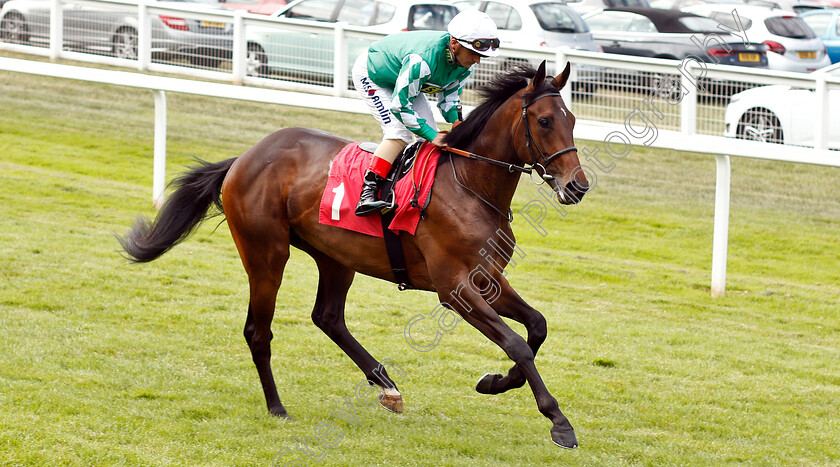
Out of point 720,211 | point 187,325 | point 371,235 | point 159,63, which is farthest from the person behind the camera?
point 159,63

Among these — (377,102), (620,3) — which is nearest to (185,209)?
(377,102)

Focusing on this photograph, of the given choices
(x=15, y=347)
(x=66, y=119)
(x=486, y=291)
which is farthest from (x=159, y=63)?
(x=486, y=291)

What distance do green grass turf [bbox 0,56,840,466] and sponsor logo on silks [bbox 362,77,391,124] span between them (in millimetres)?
1574

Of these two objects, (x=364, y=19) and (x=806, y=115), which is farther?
(x=364, y=19)

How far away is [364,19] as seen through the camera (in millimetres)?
→ 14602

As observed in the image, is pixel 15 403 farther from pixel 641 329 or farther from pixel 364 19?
pixel 364 19

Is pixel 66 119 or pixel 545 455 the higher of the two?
pixel 545 455

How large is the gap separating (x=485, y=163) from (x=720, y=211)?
11.3ft

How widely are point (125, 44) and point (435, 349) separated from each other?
6.40m

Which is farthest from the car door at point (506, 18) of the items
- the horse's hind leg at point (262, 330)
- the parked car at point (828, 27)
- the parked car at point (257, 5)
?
the horse's hind leg at point (262, 330)

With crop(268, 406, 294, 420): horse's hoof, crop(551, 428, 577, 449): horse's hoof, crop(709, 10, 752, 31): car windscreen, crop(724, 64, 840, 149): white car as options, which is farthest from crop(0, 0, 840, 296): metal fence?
crop(709, 10, 752, 31): car windscreen

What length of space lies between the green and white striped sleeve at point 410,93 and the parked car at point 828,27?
14855 millimetres

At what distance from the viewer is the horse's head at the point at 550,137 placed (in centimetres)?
431

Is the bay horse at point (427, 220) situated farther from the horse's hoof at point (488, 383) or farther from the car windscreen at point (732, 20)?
the car windscreen at point (732, 20)
